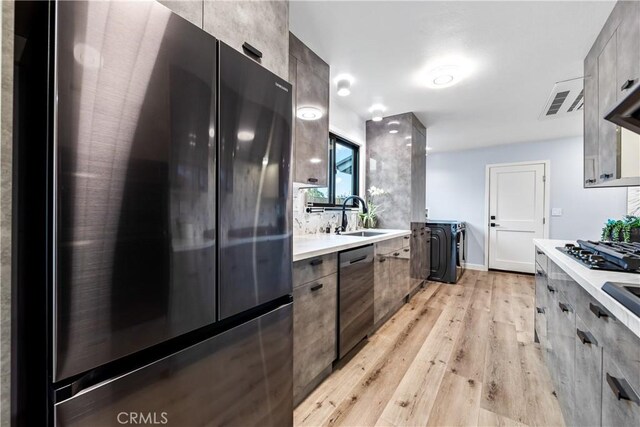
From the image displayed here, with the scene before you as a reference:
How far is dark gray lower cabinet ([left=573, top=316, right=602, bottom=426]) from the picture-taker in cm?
96

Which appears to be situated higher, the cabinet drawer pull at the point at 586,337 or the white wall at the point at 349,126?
the white wall at the point at 349,126

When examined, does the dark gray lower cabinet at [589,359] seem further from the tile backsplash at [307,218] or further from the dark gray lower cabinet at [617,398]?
the tile backsplash at [307,218]

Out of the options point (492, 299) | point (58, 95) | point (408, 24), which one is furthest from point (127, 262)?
point (492, 299)

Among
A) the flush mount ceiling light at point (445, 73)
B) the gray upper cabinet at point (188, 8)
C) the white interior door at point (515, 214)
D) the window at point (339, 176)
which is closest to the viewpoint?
the gray upper cabinet at point (188, 8)

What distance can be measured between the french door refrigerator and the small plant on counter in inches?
103

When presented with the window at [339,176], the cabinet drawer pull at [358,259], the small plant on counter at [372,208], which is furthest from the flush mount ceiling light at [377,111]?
the cabinet drawer pull at [358,259]

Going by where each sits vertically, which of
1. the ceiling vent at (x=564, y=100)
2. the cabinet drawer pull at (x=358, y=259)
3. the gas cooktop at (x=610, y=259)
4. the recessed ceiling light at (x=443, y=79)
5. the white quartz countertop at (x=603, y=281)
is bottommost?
the cabinet drawer pull at (x=358, y=259)

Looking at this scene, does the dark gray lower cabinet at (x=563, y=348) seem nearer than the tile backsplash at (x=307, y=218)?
Yes

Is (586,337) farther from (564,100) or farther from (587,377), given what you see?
(564,100)

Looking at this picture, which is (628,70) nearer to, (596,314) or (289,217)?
(596,314)

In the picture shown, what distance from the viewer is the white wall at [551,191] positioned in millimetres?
4336

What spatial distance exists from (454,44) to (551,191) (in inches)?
163

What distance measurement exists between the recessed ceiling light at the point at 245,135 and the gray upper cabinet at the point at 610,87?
168 centimetres

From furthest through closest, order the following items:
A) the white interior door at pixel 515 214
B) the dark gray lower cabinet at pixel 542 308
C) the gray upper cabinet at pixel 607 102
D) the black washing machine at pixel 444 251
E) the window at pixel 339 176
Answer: the white interior door at pixel 515 214 → the black washing machine at pixel 444 251 → the window at pixel 339 176 → the dark gray lower cabinet at pixel 542 308 → the gray upper cabinet at pixel 607 102
